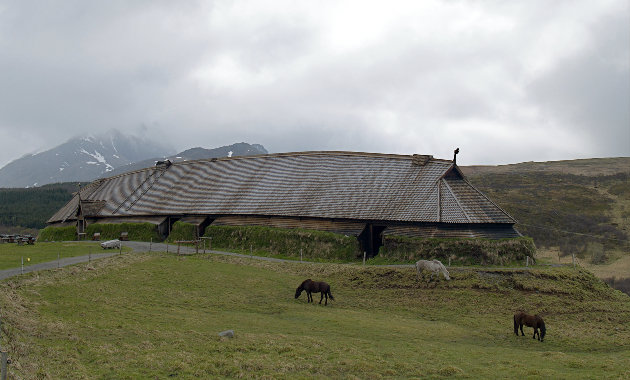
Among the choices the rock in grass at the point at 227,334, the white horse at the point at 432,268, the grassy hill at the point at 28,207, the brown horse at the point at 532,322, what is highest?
the grassy hill at the point at 28,207

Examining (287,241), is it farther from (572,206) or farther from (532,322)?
(572,206)

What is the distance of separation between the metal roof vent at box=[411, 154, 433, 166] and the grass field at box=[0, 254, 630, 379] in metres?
17.5

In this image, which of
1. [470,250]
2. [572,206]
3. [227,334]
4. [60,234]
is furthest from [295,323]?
[572,206]

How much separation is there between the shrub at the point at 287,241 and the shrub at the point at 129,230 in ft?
26.7

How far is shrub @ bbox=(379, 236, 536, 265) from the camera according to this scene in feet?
127

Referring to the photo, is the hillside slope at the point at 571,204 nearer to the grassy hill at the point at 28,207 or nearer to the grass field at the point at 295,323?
the grass field at the point at 295,323

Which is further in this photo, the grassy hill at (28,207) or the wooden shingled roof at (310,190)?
the grassy hill at (28,207)

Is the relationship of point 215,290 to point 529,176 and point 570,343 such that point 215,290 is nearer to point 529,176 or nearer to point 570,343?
point 570,343

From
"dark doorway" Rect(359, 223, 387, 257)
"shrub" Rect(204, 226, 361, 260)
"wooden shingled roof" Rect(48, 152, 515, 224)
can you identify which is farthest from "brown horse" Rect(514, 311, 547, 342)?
"dark doorway" Rect(359, 223, 387, 257)

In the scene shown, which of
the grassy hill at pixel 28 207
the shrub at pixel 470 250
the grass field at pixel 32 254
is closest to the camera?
the grass field at pixel 32 254

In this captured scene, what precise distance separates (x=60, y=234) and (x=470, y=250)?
50.7 metres

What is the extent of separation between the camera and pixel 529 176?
109312mm

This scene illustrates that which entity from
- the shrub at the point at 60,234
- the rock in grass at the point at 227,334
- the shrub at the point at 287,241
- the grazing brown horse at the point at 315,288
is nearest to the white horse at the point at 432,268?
the grazing brown horse at the point at 315,288

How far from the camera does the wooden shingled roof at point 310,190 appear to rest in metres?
44.1
